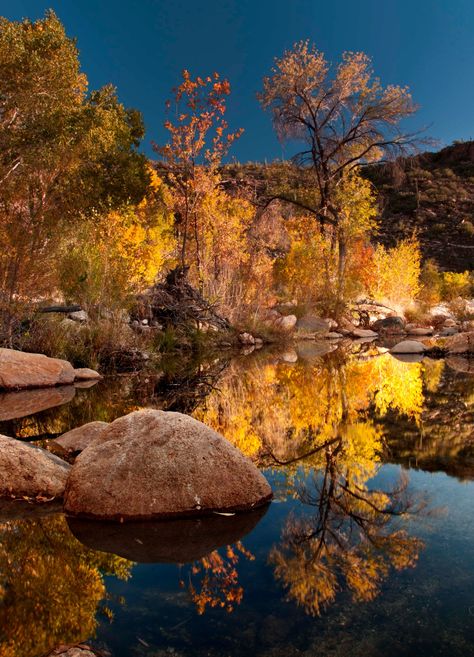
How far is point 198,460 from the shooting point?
9.48 ft

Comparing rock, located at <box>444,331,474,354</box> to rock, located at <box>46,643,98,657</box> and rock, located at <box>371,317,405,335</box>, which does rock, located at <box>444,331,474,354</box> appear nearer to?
rock, located at <box>371,317,405,335</box>

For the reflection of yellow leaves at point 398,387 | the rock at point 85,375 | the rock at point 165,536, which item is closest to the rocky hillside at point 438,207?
the reflection of yellow leaves at point 398,387

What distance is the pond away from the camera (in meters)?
1.70

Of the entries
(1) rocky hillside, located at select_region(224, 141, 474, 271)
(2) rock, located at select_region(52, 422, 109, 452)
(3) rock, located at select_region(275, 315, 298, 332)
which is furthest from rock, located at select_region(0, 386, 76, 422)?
(1) rocky hillside, located at select_region(224, 141, 474, 271)

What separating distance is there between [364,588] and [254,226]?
24749 millimetres

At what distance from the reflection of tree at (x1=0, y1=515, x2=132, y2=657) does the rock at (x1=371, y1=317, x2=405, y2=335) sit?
58.7ft

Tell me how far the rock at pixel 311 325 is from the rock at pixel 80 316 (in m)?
8.72

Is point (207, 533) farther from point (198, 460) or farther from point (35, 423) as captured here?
point (35, 423)

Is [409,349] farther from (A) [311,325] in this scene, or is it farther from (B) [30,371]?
(B) [30,371]

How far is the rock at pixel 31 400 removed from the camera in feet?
18.5

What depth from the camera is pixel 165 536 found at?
2484 millimetres

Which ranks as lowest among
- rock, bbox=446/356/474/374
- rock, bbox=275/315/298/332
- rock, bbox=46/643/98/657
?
rock, bbox=446/356/474/374

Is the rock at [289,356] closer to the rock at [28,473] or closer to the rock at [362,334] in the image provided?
the rock at [362,334]

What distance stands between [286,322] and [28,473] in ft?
45.1
